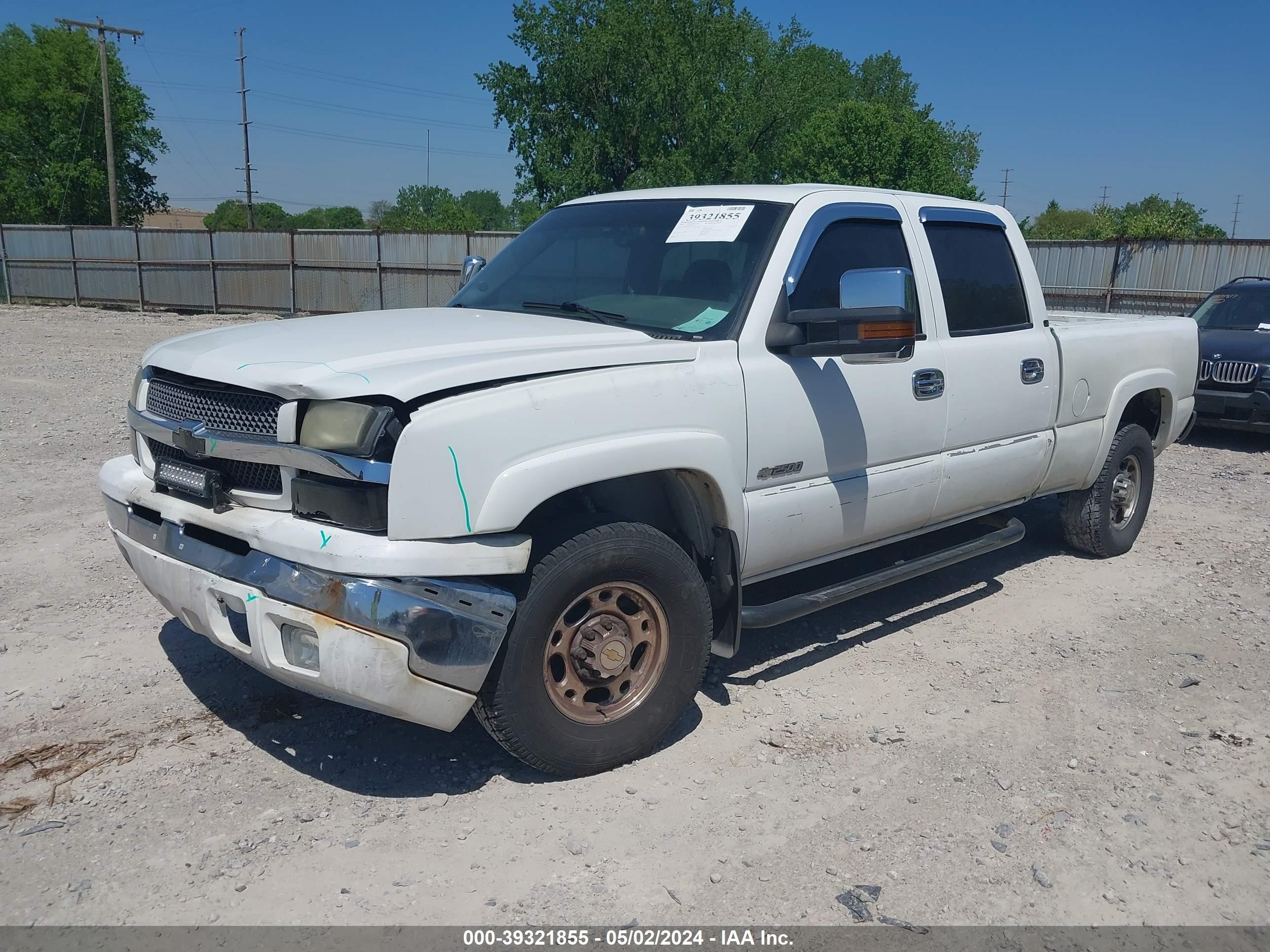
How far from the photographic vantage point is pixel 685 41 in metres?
36.1

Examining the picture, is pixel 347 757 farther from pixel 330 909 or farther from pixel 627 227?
pixel 627 227

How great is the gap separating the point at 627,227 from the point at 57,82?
55.1 m

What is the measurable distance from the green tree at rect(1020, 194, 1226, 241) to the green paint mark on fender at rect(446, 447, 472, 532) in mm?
22399

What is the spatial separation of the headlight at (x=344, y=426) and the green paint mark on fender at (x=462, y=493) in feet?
0.69

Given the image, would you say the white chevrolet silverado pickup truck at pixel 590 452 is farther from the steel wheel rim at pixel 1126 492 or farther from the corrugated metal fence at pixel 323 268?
the corrugated metal fence at pixel 323 268

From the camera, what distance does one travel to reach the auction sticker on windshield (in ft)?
13.4

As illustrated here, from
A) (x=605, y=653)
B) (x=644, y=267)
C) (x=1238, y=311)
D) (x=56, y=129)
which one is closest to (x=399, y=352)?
(x=605, y=653)

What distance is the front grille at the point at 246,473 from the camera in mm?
3158

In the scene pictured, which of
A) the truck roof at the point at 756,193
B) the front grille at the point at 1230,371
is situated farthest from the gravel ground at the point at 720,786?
the front grille at the point at 1230,371

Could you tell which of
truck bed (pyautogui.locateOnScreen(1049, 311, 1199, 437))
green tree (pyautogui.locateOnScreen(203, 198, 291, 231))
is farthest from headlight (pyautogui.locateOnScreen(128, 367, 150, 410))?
green tree (pyautogui.locateOnScreen(203, 198, 291, 231))

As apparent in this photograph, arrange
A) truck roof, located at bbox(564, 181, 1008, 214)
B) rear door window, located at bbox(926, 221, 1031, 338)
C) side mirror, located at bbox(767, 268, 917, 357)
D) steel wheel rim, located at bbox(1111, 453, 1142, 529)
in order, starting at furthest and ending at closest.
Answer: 1. steel wheel rim, located at bbox(1111, 453, 1142, 529)
2. rear door window, located at bbox(926, 221, 1031, 338)
3. truck roof, located at bbox(564, 181, 1008, 214)
4. side mirror, located at bbox(767, 268, 917, 357)

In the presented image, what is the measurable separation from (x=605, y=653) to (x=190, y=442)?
154cm

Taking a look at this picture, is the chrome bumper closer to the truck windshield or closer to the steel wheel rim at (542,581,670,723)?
the steel wheel rim at (542,581,670,723)

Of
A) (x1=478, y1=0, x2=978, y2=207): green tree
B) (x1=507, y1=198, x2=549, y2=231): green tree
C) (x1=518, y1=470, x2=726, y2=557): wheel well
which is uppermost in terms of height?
(x1=478, y1=0, x2=978, y2=207): green tree
